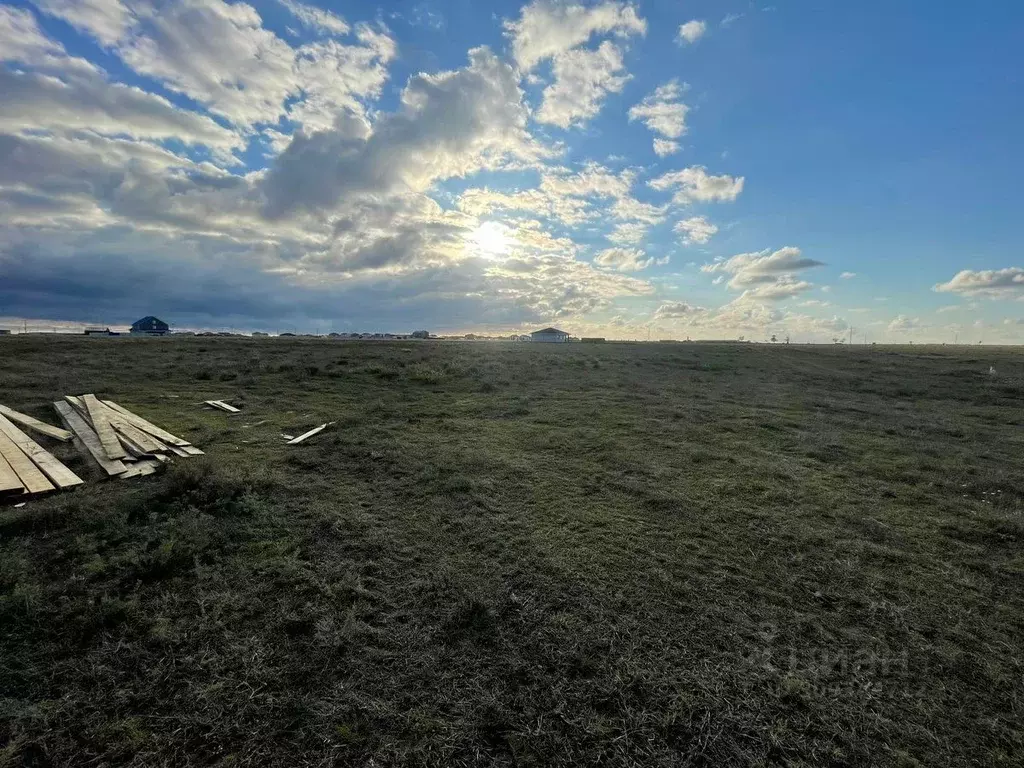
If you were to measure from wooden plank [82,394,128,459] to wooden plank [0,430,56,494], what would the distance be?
970mm

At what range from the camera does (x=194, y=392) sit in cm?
1525

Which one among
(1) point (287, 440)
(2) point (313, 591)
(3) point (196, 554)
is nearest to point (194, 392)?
(1) point (287, 440)

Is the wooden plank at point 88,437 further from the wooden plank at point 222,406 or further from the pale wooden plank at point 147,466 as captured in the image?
the wooden plank at point 222,406

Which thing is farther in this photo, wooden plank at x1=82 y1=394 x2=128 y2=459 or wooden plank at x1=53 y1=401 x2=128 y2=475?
wooden plank at x1=82 y1=394 x2=128 y2=459

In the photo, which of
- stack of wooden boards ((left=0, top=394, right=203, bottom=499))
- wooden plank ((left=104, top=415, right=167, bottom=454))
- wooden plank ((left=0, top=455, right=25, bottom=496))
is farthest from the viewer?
wooden plank ((left=104, top=415, right=167, bottom=454))

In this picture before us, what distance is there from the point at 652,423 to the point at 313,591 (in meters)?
9.63

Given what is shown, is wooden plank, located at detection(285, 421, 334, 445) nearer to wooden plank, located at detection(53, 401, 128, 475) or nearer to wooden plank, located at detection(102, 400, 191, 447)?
wooden plank, located at detection(102, 400, 191, 447)

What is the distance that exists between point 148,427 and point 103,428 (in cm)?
73

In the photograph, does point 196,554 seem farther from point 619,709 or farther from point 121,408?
point 121,408

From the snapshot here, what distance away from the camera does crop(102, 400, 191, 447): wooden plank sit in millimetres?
9117

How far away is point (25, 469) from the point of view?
23.1 ft

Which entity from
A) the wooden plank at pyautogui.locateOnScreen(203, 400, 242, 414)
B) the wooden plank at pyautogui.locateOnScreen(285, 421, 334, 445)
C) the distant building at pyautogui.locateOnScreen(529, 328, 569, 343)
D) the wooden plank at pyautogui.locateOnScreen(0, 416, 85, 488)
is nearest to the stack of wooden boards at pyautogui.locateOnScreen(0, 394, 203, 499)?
the wooden plank at pyautogui.locateOnScreen(0, 416, 85, 488)

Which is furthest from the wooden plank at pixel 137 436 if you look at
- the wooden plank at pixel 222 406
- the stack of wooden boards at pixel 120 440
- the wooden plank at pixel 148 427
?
the wooden plank at pixel 222 406

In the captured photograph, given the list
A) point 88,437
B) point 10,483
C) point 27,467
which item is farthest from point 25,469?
point 88,437
